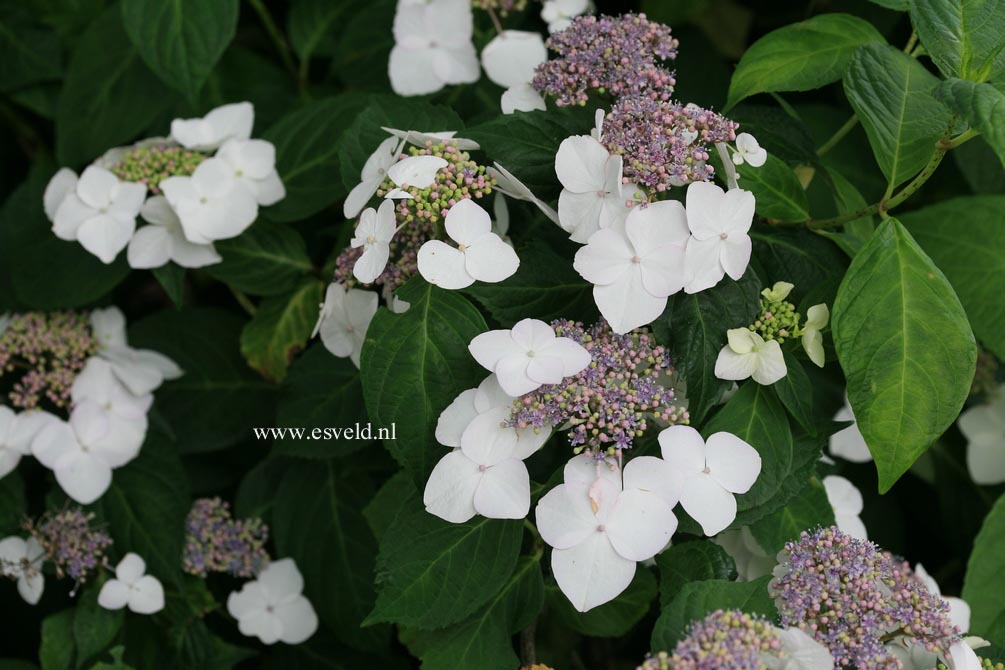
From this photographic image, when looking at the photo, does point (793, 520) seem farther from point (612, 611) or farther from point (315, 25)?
point (315, 25)

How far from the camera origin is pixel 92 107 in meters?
1.37

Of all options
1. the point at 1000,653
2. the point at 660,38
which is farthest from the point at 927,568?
the point at 660,38

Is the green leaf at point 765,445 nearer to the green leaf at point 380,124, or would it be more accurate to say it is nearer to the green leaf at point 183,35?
the green leaf at point 380,124

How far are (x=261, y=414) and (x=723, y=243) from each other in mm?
722

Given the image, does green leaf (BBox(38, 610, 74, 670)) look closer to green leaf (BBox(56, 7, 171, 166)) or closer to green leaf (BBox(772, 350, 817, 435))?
green leaf (BBox(56, 7, 171, 166))

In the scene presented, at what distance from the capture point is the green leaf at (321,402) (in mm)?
1069

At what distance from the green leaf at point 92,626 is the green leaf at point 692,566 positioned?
0.64 meters

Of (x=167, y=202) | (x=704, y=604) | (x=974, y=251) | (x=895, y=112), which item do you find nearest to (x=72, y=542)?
(x=167, y=202)

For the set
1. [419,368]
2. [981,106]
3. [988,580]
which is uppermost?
[981,106]

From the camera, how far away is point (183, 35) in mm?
1199

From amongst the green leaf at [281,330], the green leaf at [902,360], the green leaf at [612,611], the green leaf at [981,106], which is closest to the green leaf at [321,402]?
the green leaf at [281,330]

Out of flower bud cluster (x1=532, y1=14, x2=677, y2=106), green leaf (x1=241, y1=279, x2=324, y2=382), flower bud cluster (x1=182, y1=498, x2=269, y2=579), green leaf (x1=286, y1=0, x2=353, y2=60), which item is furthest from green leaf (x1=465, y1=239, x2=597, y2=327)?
green leaf (x1=286, y1=0, x2=353, y2=60)

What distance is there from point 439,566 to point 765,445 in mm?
290

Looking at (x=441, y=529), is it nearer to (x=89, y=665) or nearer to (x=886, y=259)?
(x=886, y=259)
